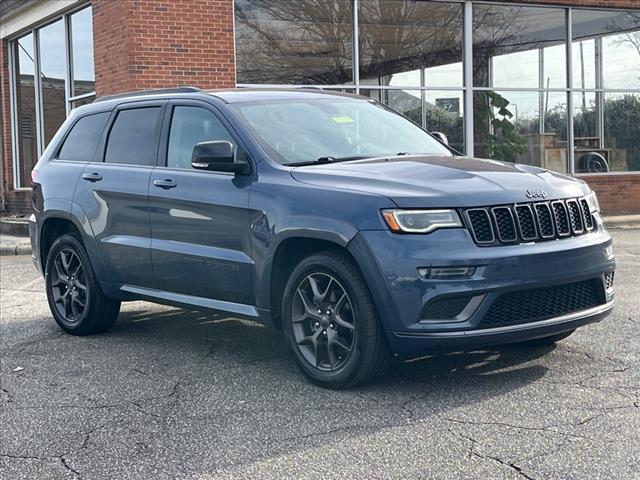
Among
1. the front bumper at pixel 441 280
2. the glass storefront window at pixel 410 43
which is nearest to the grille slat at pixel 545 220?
the front bumper at pixel 441 280

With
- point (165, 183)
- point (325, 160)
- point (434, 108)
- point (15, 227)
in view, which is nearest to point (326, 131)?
point (325, 160)

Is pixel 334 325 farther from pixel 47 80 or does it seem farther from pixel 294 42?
pixel 47 80

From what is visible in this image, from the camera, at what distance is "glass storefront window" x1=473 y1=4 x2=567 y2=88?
51.5ft

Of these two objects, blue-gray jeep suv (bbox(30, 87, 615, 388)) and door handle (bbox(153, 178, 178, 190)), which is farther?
door handle (bbox(153, 178, 178, 190))

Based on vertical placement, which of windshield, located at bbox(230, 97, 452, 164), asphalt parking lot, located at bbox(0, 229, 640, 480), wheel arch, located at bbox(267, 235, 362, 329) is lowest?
asphalt parking lot, located at bbox(0, 229, 640, 480)

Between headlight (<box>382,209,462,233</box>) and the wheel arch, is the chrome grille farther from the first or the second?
the wheel arch

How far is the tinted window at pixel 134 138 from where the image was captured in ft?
20.6

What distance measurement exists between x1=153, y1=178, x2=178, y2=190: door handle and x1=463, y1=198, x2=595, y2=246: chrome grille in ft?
7.17

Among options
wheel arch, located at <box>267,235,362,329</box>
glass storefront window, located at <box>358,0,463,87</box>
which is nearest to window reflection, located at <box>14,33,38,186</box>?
glass storefront window, located at <box>358,0,463,87</box>

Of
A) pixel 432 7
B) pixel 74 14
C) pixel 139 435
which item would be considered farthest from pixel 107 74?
pixel 139 435

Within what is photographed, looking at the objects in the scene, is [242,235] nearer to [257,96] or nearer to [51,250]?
[257,96]

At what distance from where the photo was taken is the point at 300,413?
15.0 feet

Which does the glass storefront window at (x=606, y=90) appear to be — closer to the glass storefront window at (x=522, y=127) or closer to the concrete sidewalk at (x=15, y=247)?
the glass storefront window at (x=522, y=127)

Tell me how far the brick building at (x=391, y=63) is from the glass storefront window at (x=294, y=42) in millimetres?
22
